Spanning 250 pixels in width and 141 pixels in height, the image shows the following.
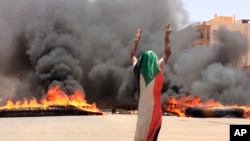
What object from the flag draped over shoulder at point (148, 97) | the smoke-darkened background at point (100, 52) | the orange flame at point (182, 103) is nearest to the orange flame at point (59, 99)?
the smoke-darkened background at point (100, 52)

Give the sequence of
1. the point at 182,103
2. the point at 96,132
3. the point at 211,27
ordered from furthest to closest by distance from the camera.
Result: the point at 211,27
the point at 182,103
the point at 96,132

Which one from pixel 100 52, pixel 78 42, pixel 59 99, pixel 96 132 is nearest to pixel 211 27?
pixel 100 52

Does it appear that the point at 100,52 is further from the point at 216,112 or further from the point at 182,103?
the point at 216,112

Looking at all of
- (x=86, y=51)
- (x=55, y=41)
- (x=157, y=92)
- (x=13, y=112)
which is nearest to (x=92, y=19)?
(x=86, y=51)

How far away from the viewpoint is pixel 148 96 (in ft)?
19.4

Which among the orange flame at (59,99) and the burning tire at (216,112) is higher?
the orange flame at (59,99)

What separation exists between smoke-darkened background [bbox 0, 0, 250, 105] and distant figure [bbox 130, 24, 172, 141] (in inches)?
1224

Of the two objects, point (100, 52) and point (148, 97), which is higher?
point (100, 52)

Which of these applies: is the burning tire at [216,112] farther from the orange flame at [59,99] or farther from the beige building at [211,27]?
the beige building at [211,27]

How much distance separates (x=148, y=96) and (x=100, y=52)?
40266mm

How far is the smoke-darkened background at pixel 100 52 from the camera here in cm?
3962

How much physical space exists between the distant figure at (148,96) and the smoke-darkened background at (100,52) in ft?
102

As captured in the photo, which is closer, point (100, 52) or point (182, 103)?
point (182, 103)

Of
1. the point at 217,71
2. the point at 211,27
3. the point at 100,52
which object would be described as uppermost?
the point at 211,27
